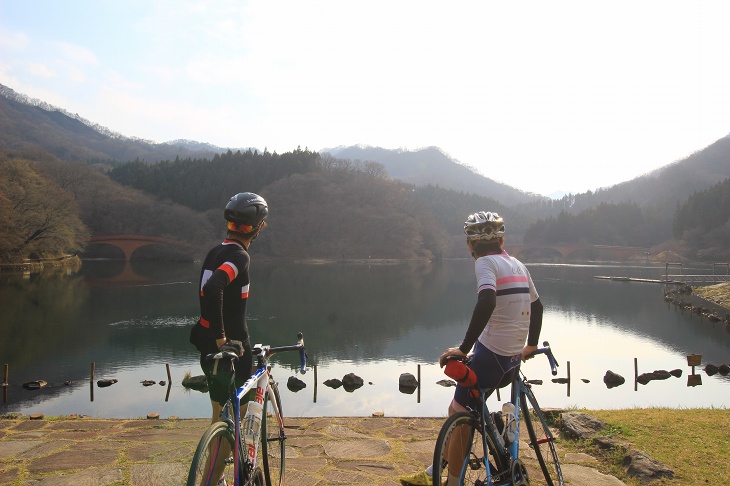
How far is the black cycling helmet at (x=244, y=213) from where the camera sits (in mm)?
3055

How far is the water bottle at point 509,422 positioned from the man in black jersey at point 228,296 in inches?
57.9

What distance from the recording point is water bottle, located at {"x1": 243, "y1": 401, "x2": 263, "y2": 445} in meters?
2.60

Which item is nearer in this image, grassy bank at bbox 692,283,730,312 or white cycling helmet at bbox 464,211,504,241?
white cycling helmet at bbox 464,211,504,241

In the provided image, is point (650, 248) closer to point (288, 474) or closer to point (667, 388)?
point (667, 388)

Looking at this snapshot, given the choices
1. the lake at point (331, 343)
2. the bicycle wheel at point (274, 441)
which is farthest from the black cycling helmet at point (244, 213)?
the lake at point (331, 343)

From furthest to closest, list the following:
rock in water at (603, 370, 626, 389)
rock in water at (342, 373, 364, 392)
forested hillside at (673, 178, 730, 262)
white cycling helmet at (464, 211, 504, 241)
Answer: forested hillside at (673, 178, 730, 262)
rock in water at (603, 370, 626, 389)
rock in water at (342, 373, 364, 392)
white cycling helmet at (464, 211, 504, 241)

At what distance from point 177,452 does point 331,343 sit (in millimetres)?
15796

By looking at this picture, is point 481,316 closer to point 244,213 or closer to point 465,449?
point 465,449

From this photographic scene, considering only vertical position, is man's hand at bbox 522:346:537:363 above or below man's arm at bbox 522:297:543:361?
below

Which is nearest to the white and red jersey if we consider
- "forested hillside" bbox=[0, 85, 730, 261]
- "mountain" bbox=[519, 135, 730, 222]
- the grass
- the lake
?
the grass

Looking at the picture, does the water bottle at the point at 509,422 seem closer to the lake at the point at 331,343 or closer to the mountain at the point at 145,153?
the lake at the point at 331,343

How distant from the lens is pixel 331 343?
19750 mm

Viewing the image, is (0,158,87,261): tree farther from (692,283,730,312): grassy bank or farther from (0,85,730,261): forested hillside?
(692,283,730,312): grassy bank

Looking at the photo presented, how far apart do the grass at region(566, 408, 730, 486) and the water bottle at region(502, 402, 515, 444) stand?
1413 mm
